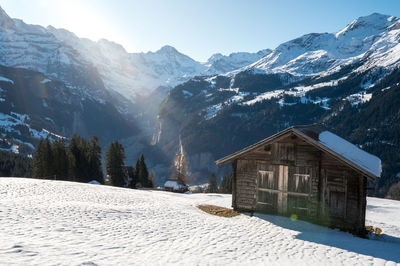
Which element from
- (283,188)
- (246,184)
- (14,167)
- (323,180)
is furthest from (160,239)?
(14,167)

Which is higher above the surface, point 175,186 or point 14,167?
point 175,186

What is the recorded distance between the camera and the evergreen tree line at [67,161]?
49.1 meters

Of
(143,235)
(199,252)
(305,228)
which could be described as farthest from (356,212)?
(143,235)

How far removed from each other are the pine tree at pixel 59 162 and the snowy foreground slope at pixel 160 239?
33.5m

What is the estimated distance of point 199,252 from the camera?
34.7 feet

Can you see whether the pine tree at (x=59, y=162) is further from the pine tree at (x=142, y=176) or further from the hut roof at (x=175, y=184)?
the hut roof at (x=175, y=184)

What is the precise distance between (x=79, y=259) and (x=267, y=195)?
14127 millimetres

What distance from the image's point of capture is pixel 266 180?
19.4m

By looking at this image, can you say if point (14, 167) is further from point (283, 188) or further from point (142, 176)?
point (283, 188)

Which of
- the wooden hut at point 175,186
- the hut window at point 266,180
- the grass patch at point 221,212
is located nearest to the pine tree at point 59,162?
the wooden hut at point 175,186

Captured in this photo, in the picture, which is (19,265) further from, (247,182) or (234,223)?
(247,182)

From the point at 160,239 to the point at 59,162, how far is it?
4642 centimetres

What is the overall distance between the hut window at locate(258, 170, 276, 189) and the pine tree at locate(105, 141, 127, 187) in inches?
1824

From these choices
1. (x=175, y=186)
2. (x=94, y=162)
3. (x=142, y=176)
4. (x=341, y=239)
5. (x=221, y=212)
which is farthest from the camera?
(x=142, y=176)
